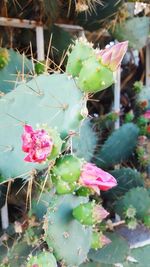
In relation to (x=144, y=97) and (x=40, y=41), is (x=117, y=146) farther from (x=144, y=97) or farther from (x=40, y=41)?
(x=40, y=41)

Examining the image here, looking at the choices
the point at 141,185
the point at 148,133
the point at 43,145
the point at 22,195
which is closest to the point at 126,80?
the point at 148,133

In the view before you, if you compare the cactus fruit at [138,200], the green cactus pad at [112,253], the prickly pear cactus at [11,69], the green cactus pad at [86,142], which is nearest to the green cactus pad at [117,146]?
the green cactus pad at [86,142]

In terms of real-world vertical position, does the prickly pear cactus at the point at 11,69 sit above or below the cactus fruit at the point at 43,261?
above

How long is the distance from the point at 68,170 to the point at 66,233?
0.30 m

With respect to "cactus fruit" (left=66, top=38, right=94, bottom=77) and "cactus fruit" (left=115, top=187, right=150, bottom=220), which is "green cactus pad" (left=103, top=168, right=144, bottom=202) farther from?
"cactus fruit" (left=66, top=38, right=94, bottom=77)

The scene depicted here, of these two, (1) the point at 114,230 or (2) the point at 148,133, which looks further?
(2) the point at 148,133

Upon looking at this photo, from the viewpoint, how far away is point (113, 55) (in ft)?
3.53

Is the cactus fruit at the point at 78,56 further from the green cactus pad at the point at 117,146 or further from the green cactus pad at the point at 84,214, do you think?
the green cactus pad at the point at 117,146

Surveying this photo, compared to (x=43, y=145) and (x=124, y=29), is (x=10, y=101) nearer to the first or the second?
(x=43, y=145)

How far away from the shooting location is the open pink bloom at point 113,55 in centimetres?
107

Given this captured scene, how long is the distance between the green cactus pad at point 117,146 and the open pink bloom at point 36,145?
121cm

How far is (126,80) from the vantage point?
2910mm

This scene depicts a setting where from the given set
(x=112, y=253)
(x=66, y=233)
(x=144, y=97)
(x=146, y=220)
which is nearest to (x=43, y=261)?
(x=66, y=233)

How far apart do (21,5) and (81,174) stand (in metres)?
1.09
